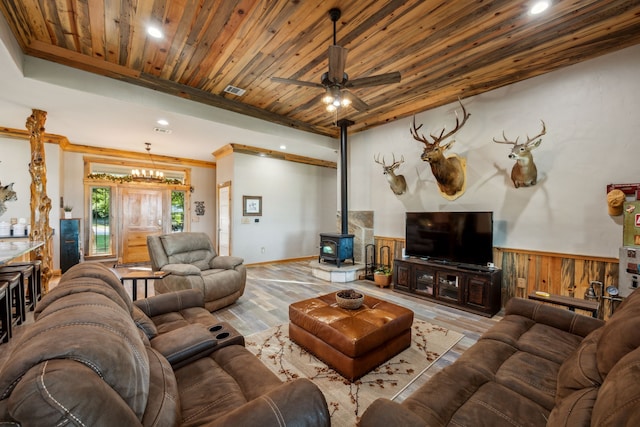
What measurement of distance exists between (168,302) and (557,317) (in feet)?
10.7

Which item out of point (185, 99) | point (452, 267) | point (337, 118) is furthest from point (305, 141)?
point (452, 267)

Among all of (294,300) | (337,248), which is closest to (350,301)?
(294,300)

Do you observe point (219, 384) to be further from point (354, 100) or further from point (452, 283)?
point (452, 283)

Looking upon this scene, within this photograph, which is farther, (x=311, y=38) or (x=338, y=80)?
(x=311, y=38)

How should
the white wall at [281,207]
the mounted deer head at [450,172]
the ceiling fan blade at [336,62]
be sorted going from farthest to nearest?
1. the white wall at [281,207]
2. the mounted deer head at [450,172]
3. the ceiling fan blade at [336,62]

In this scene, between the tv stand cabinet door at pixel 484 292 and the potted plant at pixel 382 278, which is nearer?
the tv stand cabinet door at pixel 484 292

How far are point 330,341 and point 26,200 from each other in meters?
6.60

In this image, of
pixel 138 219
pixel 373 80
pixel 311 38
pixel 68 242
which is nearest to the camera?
pixel 373 80

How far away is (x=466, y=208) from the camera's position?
13.9 feet

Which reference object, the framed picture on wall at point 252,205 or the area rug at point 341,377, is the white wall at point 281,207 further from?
the area rug at point 341,377

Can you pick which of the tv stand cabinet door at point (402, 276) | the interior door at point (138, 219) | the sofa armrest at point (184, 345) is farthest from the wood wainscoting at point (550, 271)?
the interior door at point (138, 219)

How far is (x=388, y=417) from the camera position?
1.01m

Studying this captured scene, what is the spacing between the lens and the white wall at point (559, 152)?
3.03 m

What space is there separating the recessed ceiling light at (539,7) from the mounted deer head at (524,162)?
1.42 m
